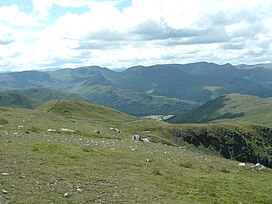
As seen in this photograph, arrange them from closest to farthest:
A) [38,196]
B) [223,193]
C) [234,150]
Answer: [38,196]
[223,193]
[234,150]

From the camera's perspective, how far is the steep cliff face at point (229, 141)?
14475 centimetres

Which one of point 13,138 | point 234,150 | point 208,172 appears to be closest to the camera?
point 208,172

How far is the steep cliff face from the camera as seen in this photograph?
144750 mm

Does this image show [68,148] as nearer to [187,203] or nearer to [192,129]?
[187,203]

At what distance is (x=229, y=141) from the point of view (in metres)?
155

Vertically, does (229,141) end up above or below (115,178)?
below

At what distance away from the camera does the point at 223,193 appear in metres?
Result: 23.6

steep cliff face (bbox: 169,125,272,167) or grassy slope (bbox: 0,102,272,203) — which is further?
steep cliff face (bbox: 169,125,272,167)

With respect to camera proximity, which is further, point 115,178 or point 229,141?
point 229,141

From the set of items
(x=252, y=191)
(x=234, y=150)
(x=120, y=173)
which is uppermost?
(x=120, y=173)

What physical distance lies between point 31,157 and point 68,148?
5.39 metres

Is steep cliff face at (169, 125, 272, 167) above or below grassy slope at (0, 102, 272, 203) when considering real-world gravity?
below

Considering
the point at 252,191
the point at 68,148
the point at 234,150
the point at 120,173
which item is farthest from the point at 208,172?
the point at 234,150

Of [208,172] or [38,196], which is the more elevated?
[38,196]
